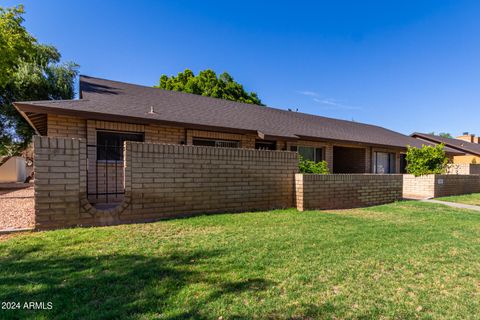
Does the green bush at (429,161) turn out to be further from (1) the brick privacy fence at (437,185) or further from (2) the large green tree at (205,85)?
(2) the large green tree at (205,85)

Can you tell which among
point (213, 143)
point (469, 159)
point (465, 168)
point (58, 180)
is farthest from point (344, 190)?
point (469, 159)

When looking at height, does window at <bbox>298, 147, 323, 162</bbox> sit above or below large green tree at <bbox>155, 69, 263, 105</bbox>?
below

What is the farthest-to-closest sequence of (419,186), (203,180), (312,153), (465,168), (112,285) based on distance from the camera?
1. (465,168)
2. (312,153)
3. (419,186)
4. (203,180)
5. (112,285)

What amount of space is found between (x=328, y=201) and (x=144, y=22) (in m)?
12.9

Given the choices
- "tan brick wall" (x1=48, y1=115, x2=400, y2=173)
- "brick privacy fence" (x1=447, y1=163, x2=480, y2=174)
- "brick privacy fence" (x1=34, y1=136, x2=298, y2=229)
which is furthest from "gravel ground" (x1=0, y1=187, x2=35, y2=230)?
"brick privacy fence" (x1=447, y1=163, x2=480, y2=174)

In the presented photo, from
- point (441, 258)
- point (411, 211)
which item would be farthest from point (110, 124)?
point (411, 211)

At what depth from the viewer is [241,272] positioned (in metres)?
3.41

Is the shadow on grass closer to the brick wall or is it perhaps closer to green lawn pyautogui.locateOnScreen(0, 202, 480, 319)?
green lawn pyautogui.locateOnScreen(0, 202, 480, 319)

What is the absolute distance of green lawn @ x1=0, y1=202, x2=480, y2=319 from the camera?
103 inches

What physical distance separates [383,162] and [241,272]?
17372 millimetres

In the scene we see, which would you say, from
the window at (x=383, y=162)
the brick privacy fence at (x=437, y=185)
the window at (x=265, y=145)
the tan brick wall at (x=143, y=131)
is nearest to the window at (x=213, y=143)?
the tan brick wall at (x=143, y=131)

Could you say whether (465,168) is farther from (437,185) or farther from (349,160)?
(349,160)

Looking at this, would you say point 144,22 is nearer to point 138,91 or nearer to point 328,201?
point 138,91

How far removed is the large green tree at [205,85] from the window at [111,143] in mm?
18552
